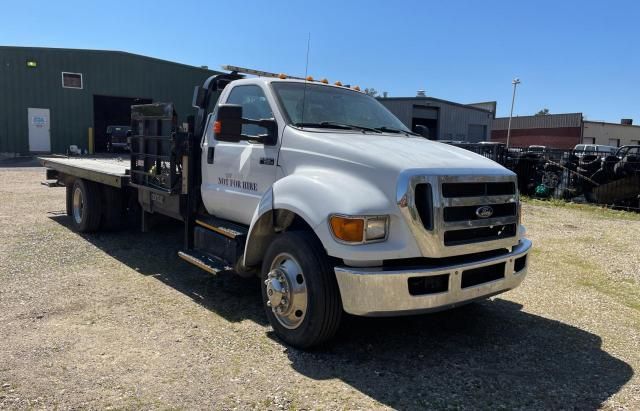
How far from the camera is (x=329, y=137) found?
4.20 m

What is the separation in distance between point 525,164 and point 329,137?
1356cm

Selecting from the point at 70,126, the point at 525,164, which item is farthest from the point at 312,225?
the point at 70,126

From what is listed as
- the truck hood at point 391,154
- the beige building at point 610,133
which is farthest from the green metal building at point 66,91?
the beige building at point 610,133

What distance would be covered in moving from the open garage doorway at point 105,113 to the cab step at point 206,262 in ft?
82.9

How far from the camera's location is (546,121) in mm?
59156

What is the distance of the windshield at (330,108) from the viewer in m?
4.70

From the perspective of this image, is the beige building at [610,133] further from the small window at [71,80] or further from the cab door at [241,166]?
the cab door at [241,166]

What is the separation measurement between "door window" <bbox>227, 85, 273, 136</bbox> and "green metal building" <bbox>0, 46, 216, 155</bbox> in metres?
21.4

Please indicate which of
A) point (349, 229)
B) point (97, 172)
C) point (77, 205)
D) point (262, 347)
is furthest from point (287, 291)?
point (77, 205)

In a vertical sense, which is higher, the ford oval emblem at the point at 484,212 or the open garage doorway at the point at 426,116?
the open garage doorway at the point at 426,116

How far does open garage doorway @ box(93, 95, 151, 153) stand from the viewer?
29.0 m

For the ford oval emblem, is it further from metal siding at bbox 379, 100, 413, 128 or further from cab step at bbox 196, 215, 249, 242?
metal siding at bbox 379, 100, 413, 128

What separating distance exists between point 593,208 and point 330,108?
1136 centimetres

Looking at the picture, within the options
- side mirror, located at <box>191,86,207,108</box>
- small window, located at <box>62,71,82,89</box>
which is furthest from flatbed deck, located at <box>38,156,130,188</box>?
small window, located at <box>62,71,82,89</box>
